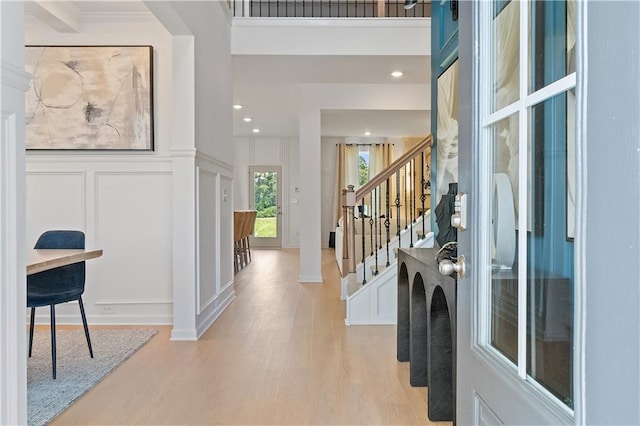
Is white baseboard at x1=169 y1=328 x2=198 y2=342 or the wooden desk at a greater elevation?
the wooden desk

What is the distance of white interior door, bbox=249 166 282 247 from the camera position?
11.1 meters

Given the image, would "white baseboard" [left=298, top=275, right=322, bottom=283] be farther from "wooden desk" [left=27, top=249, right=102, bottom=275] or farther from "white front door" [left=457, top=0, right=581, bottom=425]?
"white front door" [left=457, top=0, right=581, bottom=425]

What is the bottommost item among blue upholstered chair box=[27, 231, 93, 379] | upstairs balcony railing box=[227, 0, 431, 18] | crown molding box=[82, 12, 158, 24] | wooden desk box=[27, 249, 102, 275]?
blue upholstered chair box=[27, 231, 93, 379]

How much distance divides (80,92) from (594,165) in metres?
4.23

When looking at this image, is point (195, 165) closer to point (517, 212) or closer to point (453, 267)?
point (453, 267)

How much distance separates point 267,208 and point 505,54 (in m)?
10.4

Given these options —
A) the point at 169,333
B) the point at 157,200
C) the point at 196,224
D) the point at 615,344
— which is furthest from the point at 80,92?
the point at 615,344

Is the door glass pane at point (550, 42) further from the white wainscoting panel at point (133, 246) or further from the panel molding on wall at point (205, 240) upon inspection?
the white wainscoting panel at point (133, 246)

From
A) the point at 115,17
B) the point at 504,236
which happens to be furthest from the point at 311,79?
the point at 504,236

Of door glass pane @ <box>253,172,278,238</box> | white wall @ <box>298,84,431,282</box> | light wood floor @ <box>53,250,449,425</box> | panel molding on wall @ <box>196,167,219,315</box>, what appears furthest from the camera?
door glass pane @ <box>253,172,278,238</box>

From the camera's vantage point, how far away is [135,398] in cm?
229

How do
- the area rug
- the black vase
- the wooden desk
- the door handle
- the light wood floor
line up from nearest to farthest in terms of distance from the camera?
the door handle < the wooden desk < the light wood floor < the area rug < the black vase

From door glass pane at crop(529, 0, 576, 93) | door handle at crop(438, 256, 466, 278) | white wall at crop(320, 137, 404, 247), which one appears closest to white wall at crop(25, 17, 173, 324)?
door handle at crop(438, 256, 466, 278)

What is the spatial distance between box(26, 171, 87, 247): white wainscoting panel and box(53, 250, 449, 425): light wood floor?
1.35 meters
